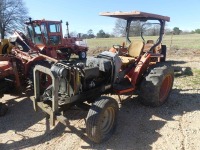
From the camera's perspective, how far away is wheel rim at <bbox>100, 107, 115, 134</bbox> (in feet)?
14.4

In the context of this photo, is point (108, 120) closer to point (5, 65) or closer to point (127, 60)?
point (127, 60)

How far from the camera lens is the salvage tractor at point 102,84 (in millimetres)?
4051

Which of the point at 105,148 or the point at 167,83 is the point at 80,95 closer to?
the point at 105,148

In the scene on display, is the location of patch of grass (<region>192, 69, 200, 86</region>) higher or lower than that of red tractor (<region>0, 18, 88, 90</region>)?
lower

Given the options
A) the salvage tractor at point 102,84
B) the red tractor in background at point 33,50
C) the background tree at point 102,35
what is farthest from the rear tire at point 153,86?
the background tree at point 102,35

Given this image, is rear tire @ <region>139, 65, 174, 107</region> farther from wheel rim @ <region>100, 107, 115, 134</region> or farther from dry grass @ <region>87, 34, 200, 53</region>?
dry grass @ <region>87, 34, 200, 53</region>

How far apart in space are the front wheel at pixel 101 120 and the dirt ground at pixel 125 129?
0.15m

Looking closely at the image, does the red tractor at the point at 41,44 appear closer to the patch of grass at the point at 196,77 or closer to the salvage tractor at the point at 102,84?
the salvage tractor at the point at 102,84

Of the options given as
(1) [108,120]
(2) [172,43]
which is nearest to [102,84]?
(1) [108,120]

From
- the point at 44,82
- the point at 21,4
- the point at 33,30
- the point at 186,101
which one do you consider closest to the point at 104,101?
the point at 44,82

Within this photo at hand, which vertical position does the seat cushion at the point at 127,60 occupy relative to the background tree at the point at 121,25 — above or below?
below

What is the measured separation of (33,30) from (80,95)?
30.2 feet

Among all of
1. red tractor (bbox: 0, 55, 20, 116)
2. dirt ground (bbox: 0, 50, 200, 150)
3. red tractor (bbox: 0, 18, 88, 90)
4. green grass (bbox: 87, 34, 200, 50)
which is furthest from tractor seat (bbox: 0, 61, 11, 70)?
green grass (bbox: 87, 34, 200, 50)

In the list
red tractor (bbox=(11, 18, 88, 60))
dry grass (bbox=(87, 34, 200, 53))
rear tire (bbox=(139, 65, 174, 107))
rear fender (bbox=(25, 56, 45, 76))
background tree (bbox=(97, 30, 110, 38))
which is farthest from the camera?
background tree (bbox=(97, 30, 110, 38))
